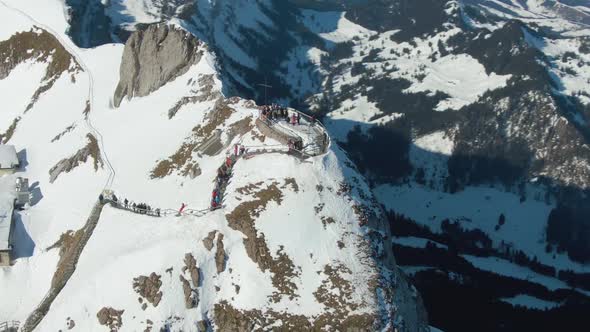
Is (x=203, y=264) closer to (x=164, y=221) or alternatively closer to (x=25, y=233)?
(x=164, y=221)

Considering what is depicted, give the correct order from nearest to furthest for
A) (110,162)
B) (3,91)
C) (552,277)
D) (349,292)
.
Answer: (349,292), (110,162), (3,91), (552,277)

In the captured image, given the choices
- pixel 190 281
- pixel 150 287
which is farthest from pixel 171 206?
pixel 150 287

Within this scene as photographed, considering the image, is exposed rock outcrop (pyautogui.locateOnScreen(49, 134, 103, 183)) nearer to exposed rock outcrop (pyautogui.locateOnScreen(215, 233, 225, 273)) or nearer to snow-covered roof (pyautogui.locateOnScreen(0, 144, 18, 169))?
snow-covered roof (pyautogui.locateOnScreen(0, 144, 18, 169))

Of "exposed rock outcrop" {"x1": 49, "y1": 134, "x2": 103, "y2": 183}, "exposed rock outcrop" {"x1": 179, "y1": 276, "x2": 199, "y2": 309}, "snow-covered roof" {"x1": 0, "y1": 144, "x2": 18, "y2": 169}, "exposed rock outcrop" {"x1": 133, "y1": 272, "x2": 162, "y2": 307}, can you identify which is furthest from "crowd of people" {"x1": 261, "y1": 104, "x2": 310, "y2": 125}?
"snow-covered roof" {"x1": 0, "y1": 144, "x2": 18, "y2": 169}

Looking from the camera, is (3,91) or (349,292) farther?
(3,91)

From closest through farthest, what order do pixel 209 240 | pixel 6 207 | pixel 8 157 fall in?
pixel 209 240, pixel 6 207, pixel 8 157

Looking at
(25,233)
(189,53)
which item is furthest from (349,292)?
(189,53)

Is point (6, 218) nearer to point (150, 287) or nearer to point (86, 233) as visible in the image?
point (86, 233)
